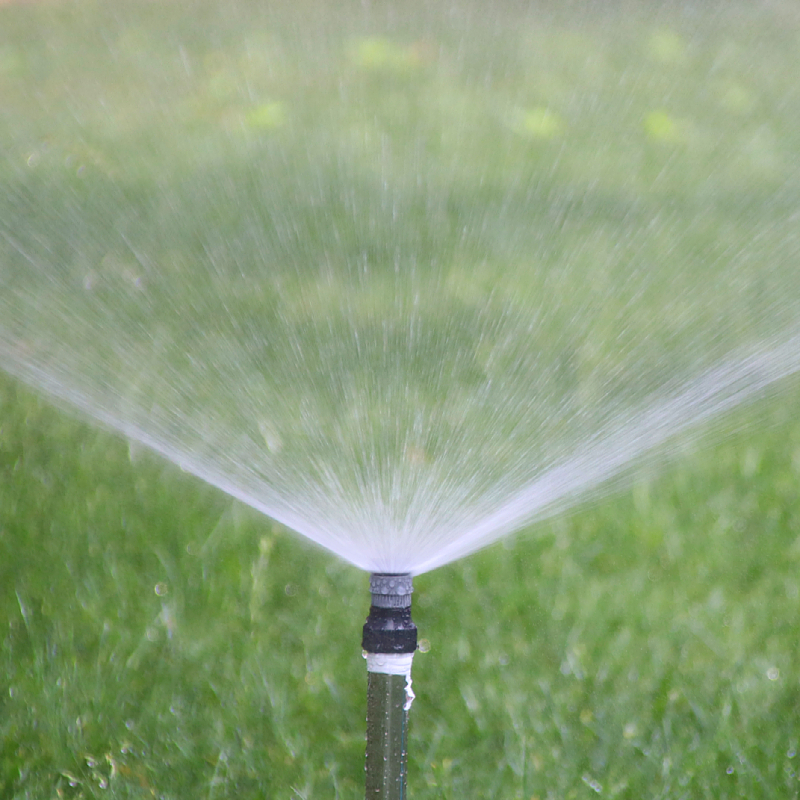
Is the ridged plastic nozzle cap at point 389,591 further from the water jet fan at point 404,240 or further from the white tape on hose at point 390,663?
the water jet fan at point 404,240

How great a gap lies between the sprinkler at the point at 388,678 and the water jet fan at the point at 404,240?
1.15ft

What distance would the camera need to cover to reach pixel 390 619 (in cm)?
179

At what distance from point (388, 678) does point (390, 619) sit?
0.09 metres

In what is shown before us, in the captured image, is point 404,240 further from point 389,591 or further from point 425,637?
point 389,591

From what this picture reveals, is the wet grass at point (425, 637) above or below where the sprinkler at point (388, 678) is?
above

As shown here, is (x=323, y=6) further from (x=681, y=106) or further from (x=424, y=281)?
(x=424, y=281)

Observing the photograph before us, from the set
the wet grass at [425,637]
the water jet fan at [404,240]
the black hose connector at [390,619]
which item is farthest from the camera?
the water jet fan at [404,240]

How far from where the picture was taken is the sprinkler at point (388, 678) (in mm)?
1773

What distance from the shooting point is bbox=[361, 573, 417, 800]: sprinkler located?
1773mm

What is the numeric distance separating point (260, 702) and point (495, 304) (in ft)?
5.63

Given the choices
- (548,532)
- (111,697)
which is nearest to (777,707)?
(548,532)

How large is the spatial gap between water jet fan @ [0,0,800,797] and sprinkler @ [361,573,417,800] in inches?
13.8

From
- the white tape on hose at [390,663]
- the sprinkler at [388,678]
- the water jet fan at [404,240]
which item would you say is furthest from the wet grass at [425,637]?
the white tape on hose at [390,663]

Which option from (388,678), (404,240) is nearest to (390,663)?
(388,678)
